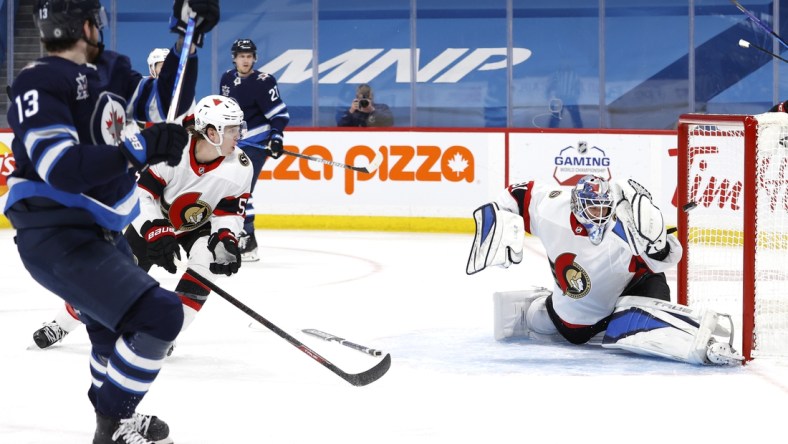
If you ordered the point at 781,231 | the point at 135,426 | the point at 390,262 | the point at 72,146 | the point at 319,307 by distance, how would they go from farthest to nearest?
1. the point at 390,262
2. the point at 319,307
3. the point at 781,231
4. the point at 135,426
5. the point at 72,146

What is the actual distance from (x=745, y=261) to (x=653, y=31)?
6.40 m

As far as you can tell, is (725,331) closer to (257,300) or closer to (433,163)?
(257,300)

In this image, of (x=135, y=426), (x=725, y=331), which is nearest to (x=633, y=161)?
(x=725, y=331)

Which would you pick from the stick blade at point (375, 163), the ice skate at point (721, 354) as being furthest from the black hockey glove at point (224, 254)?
the stick blade at point (375, 163)

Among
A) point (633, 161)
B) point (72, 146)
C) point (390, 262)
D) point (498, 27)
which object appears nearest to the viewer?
point (72, 146)

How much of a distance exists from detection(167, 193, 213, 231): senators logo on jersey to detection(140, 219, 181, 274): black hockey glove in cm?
28

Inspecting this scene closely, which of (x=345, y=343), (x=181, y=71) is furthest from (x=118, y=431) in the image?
(x=345, y=343)

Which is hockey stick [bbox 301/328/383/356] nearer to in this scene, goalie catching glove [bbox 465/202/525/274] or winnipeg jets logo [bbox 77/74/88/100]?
goalie catching glove [bbox 465/202/525/274]

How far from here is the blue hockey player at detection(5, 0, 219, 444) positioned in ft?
8.18

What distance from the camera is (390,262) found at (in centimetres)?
683

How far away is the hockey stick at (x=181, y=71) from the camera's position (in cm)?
281

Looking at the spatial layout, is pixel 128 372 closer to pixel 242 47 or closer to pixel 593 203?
pixel 593 203

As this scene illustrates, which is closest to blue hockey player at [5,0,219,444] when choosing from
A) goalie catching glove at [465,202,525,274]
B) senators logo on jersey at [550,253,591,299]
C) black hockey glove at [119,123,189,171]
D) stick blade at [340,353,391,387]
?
black hockey glove at [119,123,189,171]

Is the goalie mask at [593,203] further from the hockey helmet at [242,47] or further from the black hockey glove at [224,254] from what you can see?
the hockey helmet at [242,47]
